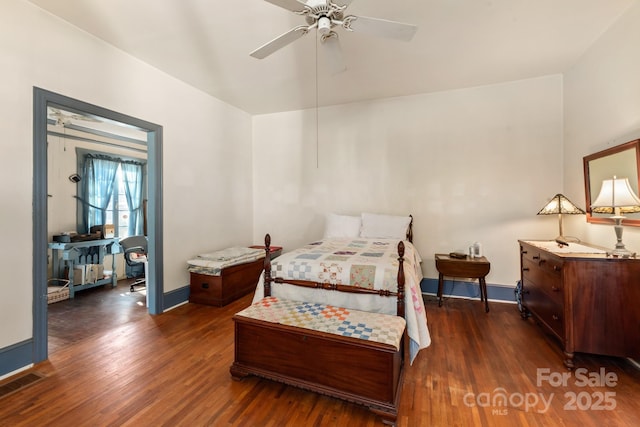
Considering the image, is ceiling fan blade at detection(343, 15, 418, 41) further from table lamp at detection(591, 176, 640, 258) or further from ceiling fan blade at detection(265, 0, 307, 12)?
table lamp at detection(591, 176, 640, 258)

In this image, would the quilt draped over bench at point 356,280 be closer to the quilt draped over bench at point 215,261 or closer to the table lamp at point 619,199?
the quilt draped over bench at point 215,261

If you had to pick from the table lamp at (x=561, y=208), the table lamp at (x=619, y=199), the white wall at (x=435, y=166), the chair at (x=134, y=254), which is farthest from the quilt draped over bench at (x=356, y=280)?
the chair at (x=134, y=254)

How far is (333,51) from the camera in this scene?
2.01 metres

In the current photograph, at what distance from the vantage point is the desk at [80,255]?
373 centimetres

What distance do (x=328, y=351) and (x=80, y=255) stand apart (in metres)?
4.25

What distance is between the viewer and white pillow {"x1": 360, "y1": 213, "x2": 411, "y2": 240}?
3.48m

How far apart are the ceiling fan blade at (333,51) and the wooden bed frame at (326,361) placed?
1.50m

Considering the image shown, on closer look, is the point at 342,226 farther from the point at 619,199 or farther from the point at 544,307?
the point at 619,199

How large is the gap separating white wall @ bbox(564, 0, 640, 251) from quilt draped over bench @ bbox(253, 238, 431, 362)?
180 centimetres

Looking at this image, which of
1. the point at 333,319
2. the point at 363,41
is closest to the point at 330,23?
the point at 363,41

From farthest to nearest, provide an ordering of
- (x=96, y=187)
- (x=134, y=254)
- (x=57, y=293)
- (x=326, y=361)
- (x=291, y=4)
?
1. (x=96, y=187)
2. (x=134, y=254)
3. (x=57, y=293)
4. (x=326, y=361)
5. (x=291, y=4)

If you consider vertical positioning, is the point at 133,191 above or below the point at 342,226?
above

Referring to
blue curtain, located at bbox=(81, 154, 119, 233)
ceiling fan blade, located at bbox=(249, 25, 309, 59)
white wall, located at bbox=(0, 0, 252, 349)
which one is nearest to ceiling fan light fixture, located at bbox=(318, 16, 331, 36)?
ceiling fan blade, located at bbox=(249, 25, 309, 59)

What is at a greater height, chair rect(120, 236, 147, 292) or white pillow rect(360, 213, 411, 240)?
white pillow rect(360, 213, 411, 240)
